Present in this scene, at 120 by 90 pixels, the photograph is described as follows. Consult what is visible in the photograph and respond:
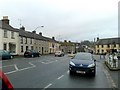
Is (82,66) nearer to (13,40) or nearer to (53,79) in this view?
(53,79)

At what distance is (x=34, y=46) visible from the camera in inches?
2911

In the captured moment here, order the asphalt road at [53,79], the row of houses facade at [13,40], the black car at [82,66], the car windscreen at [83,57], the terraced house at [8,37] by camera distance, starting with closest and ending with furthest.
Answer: the asphalt road at [53,79] < the black car at [82,66] < the car windscreen at [83,57] < the terraced house at [8,37] < the row of houses facade at [13,40]

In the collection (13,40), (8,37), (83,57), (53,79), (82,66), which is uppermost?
(8,37)

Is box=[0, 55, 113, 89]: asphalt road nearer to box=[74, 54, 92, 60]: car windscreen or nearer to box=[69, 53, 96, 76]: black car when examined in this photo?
box=[69, 53, 96, 76]: black car

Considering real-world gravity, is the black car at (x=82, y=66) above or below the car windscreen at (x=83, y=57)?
below

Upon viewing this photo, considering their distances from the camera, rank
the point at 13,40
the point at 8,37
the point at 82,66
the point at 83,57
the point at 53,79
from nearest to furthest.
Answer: the point at 53,79 < the point at 82,66 < the point at 83,57 < the point at 8,37 < the point at 13,40

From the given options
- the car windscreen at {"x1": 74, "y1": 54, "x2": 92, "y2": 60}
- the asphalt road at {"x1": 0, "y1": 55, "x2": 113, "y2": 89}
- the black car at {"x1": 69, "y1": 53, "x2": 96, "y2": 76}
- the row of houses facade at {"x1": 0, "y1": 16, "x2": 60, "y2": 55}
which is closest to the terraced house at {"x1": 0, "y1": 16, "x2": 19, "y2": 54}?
the row of houses facade at {"x1": 0, "y1": 16, "x2": 60, "y2": 55}

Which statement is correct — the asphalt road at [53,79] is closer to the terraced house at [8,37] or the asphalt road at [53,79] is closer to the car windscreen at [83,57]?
the car windscreen at [83,57]

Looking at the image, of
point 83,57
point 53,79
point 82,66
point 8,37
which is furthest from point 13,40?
point 53,79

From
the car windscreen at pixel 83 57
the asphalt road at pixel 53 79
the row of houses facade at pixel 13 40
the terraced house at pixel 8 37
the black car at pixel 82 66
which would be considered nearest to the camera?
the asphalt road at pixel 53 79

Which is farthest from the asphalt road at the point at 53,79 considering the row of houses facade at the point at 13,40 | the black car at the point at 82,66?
the row of houses facade at the point at 13,40

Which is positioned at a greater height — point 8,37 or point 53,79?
point 8,37

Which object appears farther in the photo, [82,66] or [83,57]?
[83,57]

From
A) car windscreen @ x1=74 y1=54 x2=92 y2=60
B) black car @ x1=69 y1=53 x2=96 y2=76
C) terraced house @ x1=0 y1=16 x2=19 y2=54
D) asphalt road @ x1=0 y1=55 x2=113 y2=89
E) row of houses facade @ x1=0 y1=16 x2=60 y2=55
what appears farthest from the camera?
row of houses facade @ x1=0 y1=16 x2=60 y2=55
